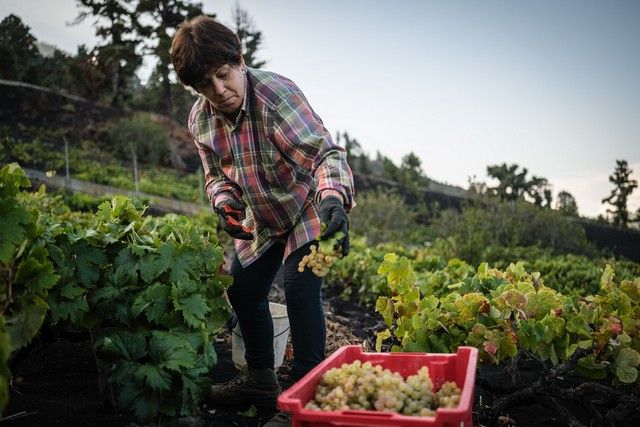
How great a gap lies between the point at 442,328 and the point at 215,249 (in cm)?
137

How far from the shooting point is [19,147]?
19078 millimetres

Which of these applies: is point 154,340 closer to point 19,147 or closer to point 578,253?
→ point 578,253

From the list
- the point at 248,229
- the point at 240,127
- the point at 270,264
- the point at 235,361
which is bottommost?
the point at 235,361

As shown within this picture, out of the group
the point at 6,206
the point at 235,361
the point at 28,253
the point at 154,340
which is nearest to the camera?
the point at 6,206

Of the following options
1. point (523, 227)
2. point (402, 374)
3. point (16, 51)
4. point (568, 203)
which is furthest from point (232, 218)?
point (16, 51)

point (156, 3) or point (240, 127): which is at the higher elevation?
point (156, 3)

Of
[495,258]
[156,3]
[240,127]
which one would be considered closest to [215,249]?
[240,127]

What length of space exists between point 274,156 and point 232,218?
1.32ft

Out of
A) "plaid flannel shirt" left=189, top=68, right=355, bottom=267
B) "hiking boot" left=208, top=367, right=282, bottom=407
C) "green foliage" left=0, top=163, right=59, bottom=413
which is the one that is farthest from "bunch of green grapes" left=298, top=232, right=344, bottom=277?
"hiking boot" left=208, top=367, right=282, bottom=407

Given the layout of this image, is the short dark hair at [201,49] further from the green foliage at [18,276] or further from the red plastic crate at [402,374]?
the red plastic crate at [402,374]

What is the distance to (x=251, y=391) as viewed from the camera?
9.80 ft

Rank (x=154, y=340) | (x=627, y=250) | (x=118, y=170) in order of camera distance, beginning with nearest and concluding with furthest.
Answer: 1. (x=154, y=340)
2. (x=627, y=250)
3. (x=118, y=170)

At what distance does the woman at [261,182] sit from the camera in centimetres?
248

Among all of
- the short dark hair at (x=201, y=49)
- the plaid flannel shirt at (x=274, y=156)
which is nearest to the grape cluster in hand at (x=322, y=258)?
the plaid flannel shirt at (x=274, y=156)
